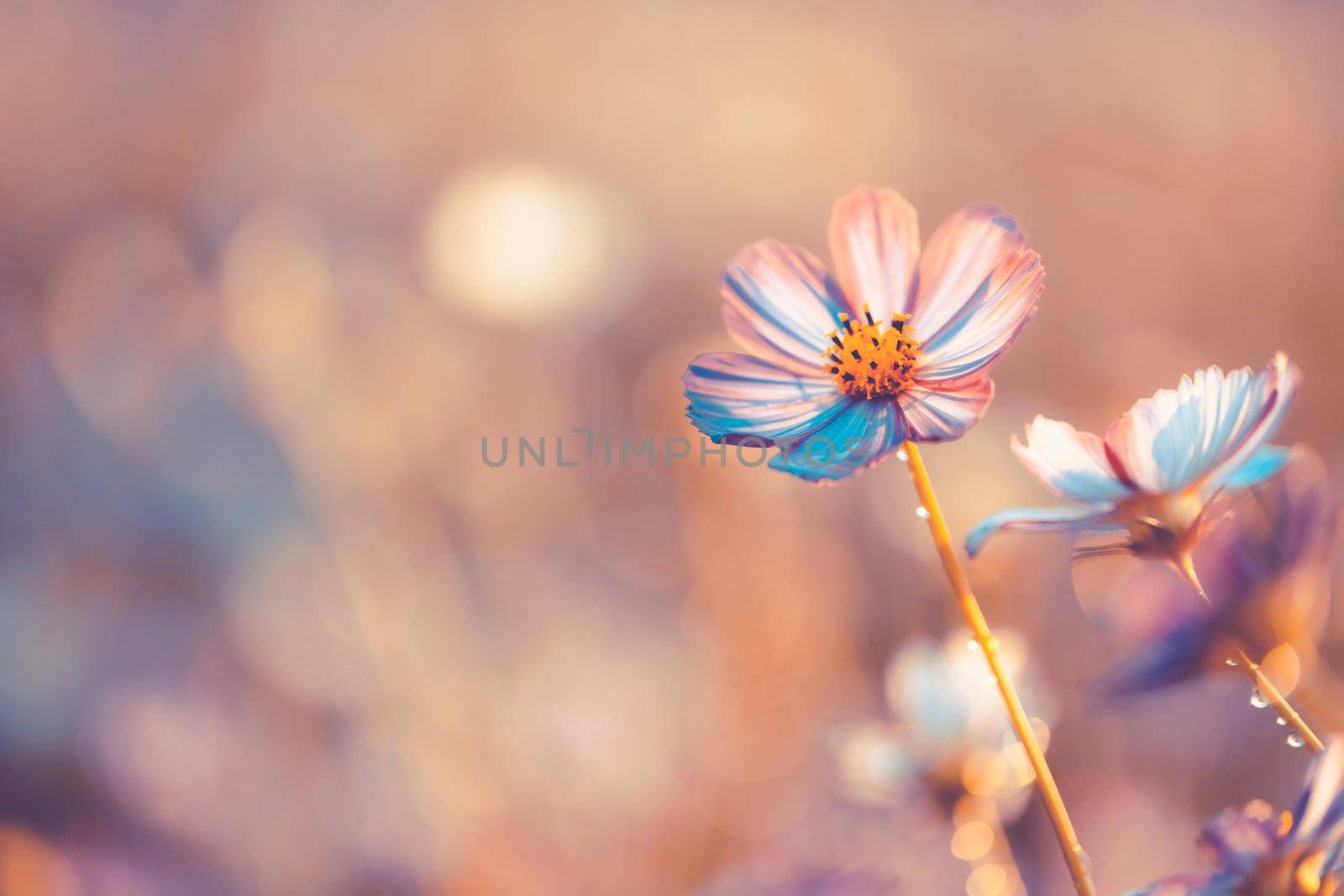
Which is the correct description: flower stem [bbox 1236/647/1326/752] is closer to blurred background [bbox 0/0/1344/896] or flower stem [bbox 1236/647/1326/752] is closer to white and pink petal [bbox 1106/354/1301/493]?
white and pink petal [bbox 1106/354/1301/493]

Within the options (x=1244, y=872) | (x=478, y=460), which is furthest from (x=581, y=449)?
(x=1244, y=872)

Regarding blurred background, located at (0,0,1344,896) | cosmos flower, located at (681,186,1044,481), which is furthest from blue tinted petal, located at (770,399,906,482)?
blurred background, located at (0,0,1344,896)

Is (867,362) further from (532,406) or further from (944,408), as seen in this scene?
(532,406)

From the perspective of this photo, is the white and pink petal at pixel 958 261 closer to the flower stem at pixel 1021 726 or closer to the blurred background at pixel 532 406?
the flower stem at pixel 1021 726

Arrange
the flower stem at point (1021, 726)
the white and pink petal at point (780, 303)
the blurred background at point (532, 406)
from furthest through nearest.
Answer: the blurred background at point (532, 406), the white and pink petal at point (780, 303), the flower stem at point (1021, 726)

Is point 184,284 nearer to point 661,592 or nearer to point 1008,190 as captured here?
point 661,592

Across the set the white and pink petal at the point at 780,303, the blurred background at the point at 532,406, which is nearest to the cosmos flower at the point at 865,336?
the white and pink petal at the point at 780,303

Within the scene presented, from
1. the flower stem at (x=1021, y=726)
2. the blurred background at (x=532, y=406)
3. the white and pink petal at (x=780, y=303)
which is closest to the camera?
the flower stem at (x=1021, y=726)
